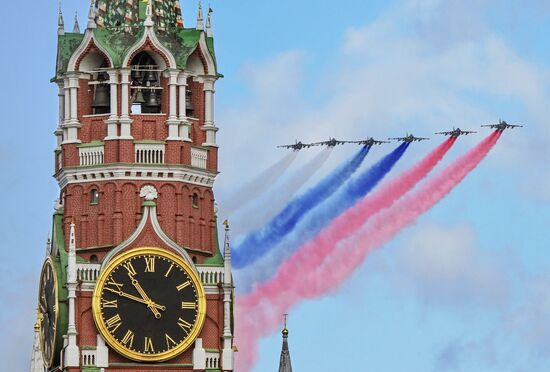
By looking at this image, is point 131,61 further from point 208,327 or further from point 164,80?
point 208,327

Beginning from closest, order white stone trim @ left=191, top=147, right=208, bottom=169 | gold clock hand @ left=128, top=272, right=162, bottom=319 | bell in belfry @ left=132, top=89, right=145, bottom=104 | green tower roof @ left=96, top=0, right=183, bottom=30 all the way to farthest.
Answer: gold clock hand @ left=128, top=272, right=162, bottom=319, white stone trim @ left=191, top=147, right=208, bottom=169, bell in belfry @ left=132, top=89, right=145, bottom=104, green tower roof @ left=96, top=0, right=183, bottom=30

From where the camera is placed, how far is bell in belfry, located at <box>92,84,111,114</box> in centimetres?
17388

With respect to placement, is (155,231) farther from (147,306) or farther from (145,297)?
(147,306)

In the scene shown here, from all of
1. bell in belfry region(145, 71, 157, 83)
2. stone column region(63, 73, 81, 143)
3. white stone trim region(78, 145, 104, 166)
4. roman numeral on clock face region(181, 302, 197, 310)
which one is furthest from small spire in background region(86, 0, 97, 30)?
roman numeral on clock face region(181, 302, 197, 310)

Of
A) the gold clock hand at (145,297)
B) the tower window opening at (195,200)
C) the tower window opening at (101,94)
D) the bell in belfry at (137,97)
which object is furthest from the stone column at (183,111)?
the gold clock hand at (145,297)

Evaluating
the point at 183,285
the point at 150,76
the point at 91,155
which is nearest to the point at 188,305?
the point at 183,285

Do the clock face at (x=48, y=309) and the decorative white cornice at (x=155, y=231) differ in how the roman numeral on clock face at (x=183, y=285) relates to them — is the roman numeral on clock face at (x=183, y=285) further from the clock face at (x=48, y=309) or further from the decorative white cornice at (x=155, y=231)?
the clock face at (x=48, y=309)

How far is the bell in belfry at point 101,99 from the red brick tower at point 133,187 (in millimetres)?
45

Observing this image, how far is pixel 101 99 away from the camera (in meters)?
174

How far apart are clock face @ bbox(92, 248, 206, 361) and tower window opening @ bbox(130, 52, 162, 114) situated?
7.28 metres

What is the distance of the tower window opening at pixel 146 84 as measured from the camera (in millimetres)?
174000

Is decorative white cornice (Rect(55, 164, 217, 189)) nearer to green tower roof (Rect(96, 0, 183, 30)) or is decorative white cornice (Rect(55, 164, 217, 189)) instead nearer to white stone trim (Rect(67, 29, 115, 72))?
white stone trim (Rect(67, 29, 115, 72))

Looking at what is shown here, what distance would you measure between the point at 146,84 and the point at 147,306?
35.3 ft

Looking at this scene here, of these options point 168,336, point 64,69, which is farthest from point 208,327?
point 64,69
